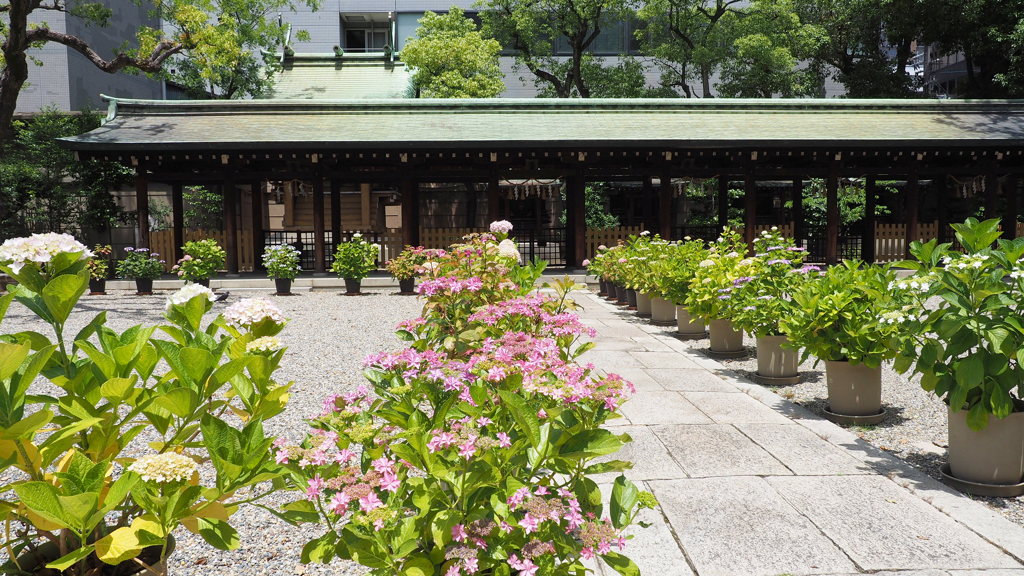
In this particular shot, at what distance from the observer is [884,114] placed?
628 inches

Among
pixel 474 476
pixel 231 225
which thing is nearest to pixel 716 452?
pixel 474 476

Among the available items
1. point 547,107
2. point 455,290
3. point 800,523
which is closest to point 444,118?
point 547,107

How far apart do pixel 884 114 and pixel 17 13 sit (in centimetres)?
1875

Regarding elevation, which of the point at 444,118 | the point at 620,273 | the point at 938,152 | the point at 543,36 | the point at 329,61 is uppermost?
the point at 543,36

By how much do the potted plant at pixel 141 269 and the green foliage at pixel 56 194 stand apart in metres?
2.74

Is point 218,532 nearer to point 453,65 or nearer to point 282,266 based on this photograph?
point 282,266

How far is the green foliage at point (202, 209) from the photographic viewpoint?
792 inches

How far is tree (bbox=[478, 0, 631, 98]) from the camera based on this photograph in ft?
76.8

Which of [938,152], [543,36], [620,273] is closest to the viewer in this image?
[620,273]

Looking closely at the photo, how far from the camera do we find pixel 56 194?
1426 centimetres

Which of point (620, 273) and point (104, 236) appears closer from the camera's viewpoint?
point (620, 273)

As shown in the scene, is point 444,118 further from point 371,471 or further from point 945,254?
point 371,471

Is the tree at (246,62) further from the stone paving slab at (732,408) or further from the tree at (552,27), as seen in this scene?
the stone paving slab at (732,408)

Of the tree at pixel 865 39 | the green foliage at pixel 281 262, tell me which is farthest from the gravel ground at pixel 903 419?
the tree at pixel 865 39
